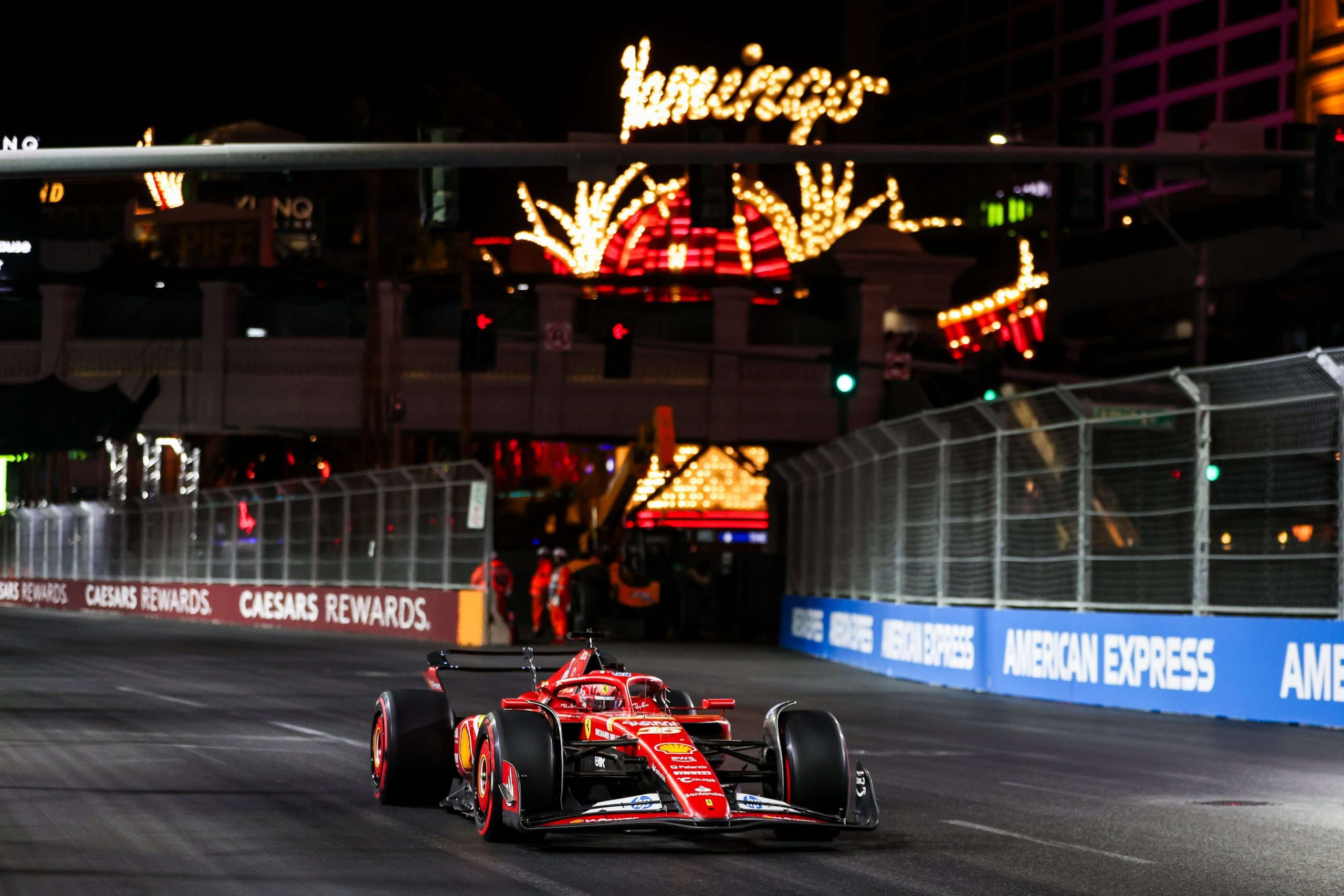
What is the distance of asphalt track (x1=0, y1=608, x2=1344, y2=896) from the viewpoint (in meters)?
8.17

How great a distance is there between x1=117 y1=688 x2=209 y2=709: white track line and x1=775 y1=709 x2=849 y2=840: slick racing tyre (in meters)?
9.46

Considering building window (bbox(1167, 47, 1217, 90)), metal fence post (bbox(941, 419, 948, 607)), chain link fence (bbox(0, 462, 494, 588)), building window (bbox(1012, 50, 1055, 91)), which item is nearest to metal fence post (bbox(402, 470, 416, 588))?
chain link fence (bbox(0, 462, 494, 588))

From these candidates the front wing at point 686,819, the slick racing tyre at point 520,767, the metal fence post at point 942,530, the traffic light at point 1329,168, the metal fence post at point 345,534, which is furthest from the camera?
the metal fence post at point 345,534

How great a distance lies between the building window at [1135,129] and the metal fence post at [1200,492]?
9768 cm

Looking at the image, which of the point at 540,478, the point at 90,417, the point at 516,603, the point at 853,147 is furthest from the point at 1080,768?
the point at 540,478

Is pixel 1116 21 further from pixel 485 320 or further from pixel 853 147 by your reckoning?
pixel 853 147

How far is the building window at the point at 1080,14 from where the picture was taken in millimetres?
119375

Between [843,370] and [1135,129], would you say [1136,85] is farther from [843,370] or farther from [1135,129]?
[843,370]

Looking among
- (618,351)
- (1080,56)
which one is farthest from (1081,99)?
(618,351)

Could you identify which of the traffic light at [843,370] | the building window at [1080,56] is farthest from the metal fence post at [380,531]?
the building window at [1080,56]

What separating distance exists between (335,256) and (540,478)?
888 inches

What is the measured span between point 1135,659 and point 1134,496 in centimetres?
156

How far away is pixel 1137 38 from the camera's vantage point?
115 m

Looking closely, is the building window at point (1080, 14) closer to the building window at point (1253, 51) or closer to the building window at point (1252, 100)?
the building window at point (1253, 51)
